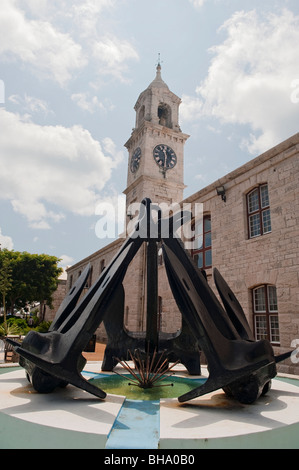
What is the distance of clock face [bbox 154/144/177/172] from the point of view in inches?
955

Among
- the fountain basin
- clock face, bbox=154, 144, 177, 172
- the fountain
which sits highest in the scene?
clock face, bbox=154, 144, 177, 172

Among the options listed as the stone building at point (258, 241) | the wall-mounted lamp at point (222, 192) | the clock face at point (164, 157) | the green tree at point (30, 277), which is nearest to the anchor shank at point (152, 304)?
the stone building at point (258, 241)

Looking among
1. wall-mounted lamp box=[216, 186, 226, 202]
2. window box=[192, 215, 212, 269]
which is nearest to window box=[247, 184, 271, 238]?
wall-mounted lamp box=[216, 186, 226, 202]

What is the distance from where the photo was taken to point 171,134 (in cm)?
2542

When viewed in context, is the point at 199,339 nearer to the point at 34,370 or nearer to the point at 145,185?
the point at 34,370

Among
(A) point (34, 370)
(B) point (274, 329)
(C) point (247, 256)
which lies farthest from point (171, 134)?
(A) point (34, 370)

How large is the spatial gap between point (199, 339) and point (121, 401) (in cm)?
142

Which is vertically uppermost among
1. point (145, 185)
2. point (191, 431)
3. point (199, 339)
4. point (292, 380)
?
point (145, 185)

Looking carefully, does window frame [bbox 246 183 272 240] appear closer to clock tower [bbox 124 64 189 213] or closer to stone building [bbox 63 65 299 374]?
stone building [bbox 63 65 299 374]

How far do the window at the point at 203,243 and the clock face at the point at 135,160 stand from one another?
1280 centimetres

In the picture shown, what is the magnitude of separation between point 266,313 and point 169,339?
4989mm

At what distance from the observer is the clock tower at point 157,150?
23.5 meters

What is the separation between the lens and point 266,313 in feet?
32.6

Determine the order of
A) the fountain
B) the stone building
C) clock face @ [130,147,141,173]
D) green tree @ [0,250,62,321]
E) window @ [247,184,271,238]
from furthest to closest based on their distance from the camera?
green tree @ [0,250,62,321], clock face @ [130,147,141,173], window @ [247,184,271,238], the stone building, the fountain
